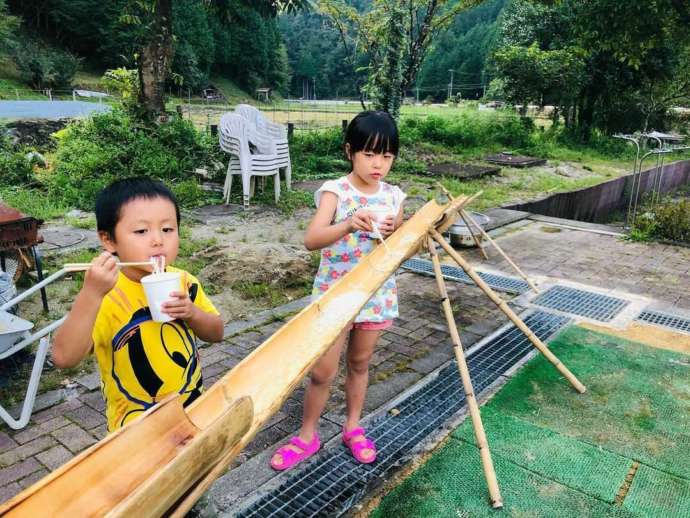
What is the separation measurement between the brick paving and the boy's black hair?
4.27ft

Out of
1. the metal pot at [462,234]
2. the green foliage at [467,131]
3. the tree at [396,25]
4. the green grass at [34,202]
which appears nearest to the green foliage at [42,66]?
the tree at [396,25]

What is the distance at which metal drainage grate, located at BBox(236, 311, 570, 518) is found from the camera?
2115 mm

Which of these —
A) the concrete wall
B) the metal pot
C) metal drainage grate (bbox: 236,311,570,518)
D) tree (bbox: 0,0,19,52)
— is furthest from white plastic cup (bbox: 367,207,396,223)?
tree (bbox: 0,0,19,52)

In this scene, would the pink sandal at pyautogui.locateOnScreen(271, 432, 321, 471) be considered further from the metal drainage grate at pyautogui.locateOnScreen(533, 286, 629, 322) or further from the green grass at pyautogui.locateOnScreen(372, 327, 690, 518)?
the metal drainage grate at pyautogui.locateOnScreen(533, 286, 629, 322)

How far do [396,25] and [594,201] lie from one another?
607 centimetres

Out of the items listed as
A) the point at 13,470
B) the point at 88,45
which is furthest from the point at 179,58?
the point at 13,470

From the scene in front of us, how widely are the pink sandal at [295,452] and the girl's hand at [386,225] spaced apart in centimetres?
107

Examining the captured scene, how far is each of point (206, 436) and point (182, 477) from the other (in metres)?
0.08

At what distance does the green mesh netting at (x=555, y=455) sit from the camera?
7.57ft

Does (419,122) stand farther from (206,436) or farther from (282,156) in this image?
(206,436)

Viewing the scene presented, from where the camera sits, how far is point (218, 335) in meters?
1.61

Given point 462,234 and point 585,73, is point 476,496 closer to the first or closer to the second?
point 462,234

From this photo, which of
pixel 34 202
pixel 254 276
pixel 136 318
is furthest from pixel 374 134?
pixel 34 202

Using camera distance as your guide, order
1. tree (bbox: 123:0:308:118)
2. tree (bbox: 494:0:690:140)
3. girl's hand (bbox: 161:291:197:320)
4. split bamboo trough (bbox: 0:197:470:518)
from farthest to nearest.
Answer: tree (bbox: 494:0:690:140), tree (bbox: 123:0:308:118), girl's hand (bbox: 161:291:197:320), split bamboo trough (bbox: 0:197:470:518)
